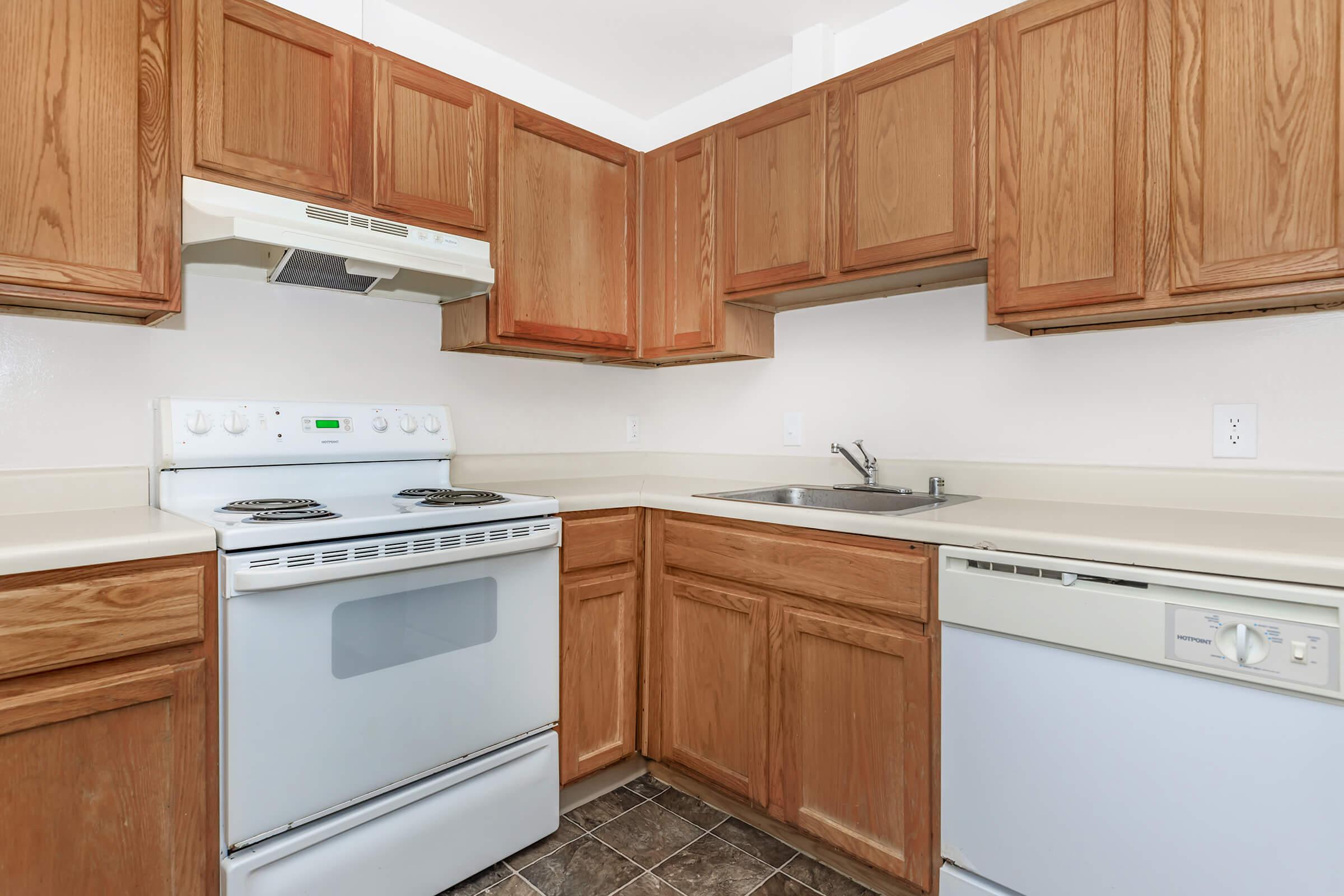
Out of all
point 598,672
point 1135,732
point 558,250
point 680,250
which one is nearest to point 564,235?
point 558,250

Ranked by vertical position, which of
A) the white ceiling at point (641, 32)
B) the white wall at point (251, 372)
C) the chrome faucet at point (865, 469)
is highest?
the white ceiling at point (641, 32)

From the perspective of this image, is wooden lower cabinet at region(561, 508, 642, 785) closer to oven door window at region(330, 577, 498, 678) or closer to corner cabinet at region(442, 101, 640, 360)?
oven door window at region(330, 577, 498, 678)

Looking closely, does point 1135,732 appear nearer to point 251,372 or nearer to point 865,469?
point 865,469

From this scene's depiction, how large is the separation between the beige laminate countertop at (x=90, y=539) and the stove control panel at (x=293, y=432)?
243 mm

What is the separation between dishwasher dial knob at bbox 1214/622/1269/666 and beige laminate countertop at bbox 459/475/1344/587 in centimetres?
9

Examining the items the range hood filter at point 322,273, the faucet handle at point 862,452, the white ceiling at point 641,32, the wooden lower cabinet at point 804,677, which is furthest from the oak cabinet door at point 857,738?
the white ceiling at point 641,32

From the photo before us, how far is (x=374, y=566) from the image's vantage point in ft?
4.66

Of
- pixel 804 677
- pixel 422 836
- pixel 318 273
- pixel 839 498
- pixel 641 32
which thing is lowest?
pixel 422 836

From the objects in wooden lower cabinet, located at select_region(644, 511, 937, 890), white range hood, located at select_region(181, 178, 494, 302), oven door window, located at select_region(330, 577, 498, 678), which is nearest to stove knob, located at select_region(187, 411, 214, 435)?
white range hood, located at select_region(181, 178, 494, 302)

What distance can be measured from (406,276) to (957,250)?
4.96ft

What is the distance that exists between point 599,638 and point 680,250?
53.0 inches

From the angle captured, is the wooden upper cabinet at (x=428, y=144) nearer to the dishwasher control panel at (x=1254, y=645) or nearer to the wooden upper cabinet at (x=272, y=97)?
the wooden upper cabinet at (x=272, y=97)

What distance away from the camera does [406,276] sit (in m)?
1.94

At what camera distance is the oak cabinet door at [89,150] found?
1320mm
